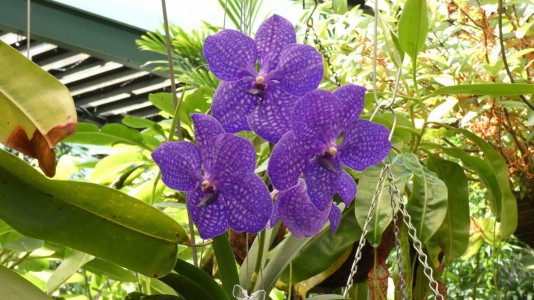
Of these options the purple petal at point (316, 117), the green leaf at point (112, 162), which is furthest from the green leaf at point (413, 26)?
the green leaf at point (112, 162)

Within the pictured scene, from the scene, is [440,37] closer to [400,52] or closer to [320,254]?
[400,52]

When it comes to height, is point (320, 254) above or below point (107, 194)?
below

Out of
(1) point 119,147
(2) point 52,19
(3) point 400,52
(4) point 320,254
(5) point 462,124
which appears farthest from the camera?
(2) point 52,19

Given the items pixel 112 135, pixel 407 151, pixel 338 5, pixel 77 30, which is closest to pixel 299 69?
pixel 407 151

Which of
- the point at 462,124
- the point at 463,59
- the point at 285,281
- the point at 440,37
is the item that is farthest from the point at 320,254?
the point at 440,37

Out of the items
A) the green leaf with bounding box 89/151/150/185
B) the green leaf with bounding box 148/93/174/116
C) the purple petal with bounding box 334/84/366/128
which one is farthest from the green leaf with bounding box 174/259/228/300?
the green leaf with bounding box 89/151/150/185

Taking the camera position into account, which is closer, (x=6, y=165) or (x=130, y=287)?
(x=6, y=165)

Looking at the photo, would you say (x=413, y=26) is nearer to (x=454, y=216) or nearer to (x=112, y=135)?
(x=454, y=216)
